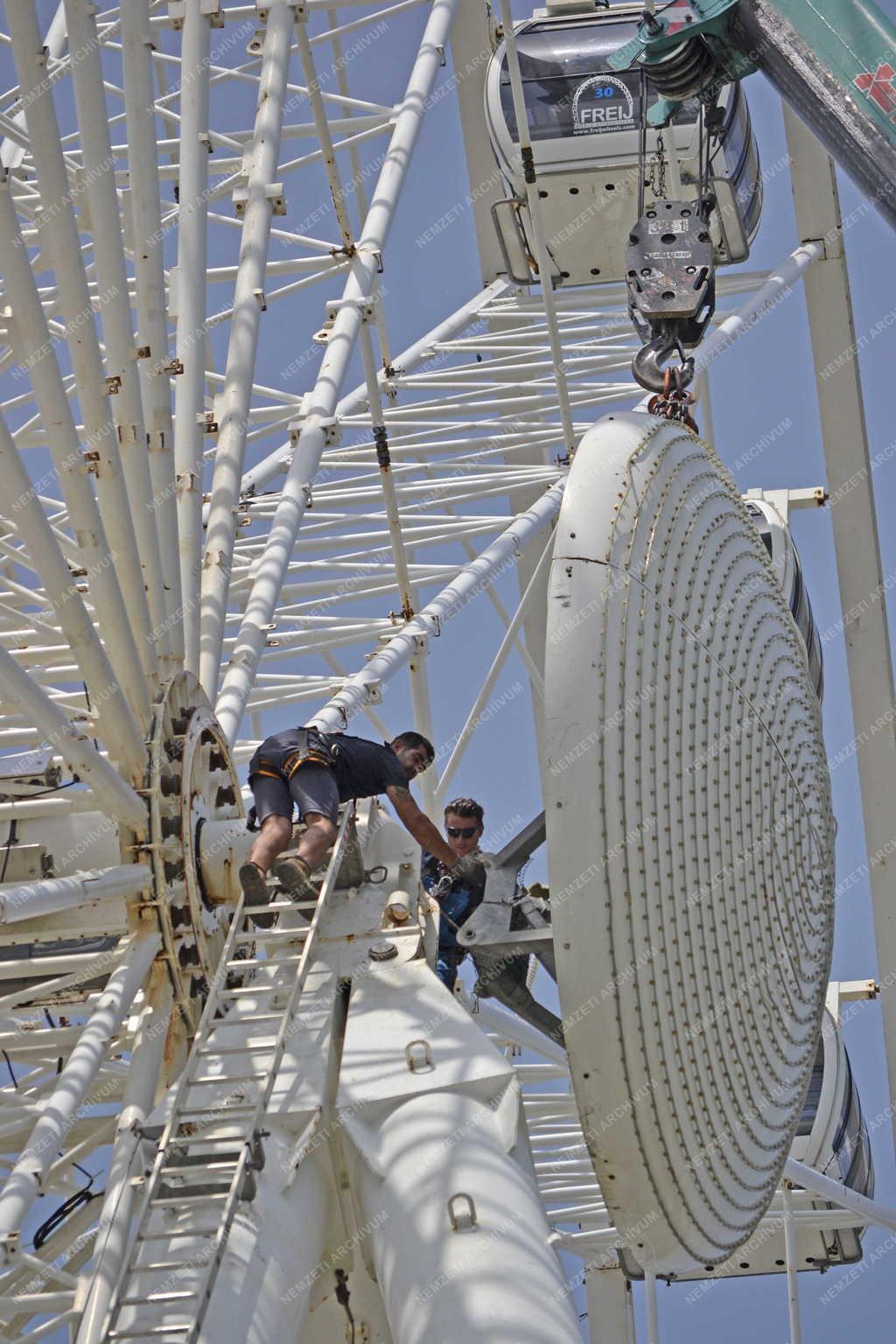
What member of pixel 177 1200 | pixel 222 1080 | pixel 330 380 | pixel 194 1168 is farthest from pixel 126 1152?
pixel 330 380

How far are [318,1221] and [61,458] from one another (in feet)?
18.6

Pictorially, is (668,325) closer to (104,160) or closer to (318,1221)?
(104,160)

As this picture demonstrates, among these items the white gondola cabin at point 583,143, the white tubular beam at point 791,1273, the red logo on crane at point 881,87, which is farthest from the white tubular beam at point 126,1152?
the white gondola cabin at point 583,143

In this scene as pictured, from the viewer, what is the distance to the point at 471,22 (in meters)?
32.8

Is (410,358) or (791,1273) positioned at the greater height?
(410,358)

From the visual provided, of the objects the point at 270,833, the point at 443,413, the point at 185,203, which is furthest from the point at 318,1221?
the point at 443,413

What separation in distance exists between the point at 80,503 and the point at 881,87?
618cm

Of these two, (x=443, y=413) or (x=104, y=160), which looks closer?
(x=104, y=160)

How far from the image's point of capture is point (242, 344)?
21297 millimetres

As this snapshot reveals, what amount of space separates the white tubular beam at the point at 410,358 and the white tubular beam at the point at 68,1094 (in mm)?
11061

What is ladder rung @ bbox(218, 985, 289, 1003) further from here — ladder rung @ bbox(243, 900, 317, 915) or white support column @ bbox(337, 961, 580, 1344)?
ladder rung @ bbox(243, 900, 317, 915)

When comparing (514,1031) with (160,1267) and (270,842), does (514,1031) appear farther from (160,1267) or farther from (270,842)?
(160,1267)

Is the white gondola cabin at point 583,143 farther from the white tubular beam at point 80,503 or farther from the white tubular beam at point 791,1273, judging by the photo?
the white tubular beam at point 80,503

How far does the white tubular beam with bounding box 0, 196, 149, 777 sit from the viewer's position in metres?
15.7
